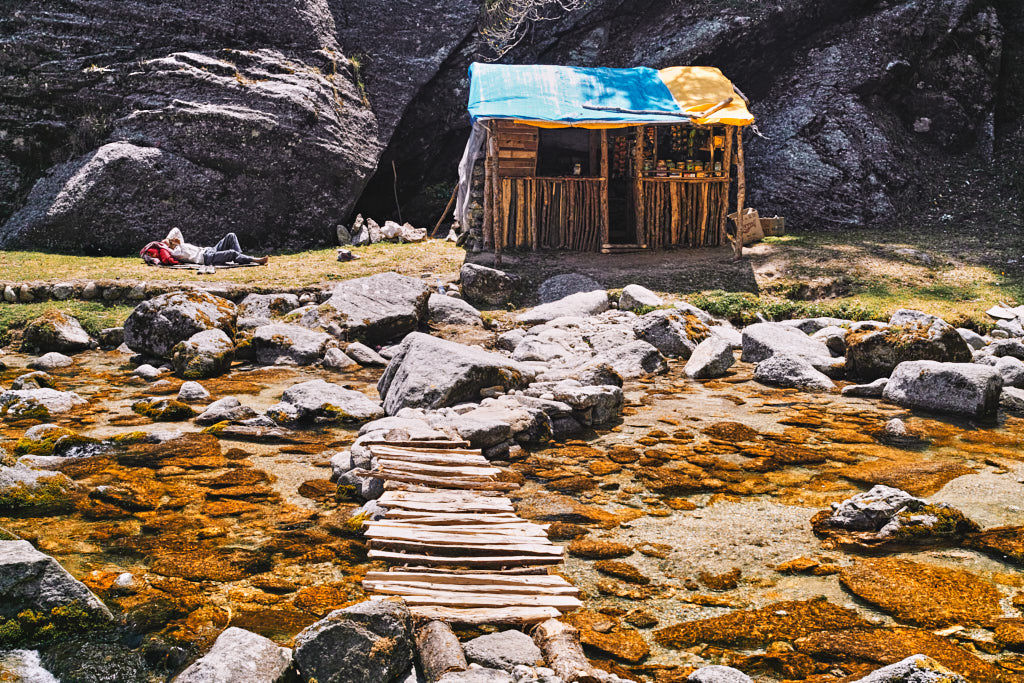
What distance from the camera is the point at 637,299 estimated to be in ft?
38.0

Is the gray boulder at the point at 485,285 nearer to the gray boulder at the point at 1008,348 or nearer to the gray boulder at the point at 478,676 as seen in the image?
the gray boulder at the point at 1008,348

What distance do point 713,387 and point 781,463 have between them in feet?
8.78

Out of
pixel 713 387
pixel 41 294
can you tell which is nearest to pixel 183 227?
pixel 41 294

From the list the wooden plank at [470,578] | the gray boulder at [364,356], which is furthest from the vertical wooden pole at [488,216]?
the wooden plank at [470,578]

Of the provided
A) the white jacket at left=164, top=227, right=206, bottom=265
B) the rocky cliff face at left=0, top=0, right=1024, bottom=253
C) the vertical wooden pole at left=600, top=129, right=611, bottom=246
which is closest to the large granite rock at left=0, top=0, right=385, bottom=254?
the rocky cliff face at left=0, top=0, right=1024, bottom=253

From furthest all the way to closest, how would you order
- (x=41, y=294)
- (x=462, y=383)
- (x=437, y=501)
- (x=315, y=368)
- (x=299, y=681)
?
(x=41, y=294), (x=315, y=368), (x=462, y=383), (x=437, y=501), (x=299, y=681)

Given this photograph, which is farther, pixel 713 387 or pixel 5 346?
pixel 5 346

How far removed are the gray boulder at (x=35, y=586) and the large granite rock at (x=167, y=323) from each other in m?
6.57

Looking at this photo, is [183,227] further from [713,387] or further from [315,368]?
[713,387]

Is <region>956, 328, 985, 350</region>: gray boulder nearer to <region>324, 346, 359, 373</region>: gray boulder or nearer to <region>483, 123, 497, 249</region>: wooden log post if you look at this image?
<region>324, 346, 359, 373</region>: gray boulder

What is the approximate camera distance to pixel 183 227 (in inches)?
611

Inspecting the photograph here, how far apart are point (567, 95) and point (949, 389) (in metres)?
9.37

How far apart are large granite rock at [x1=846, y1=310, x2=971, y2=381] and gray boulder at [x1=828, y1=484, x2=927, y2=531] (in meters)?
4.32

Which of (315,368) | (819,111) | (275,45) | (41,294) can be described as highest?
(275,45)
